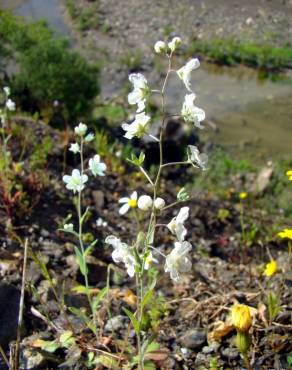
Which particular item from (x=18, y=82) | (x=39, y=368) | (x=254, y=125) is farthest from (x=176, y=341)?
(x=254, y=125)

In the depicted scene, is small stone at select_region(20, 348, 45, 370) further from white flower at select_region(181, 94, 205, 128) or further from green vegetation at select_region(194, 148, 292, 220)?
green vegetation at select_region(194, 148, 292, 220)

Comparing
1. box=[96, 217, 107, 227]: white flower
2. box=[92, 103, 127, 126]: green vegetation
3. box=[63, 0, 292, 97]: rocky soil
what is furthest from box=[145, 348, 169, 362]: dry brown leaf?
box=[63, 0, 292, 97]: rocky soil

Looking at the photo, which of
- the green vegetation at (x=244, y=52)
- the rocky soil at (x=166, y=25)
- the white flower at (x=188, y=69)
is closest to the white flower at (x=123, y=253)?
the white flower at (x=188, y=69)

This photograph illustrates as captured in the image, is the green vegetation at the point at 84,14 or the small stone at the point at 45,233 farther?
the green vegetation at the point at 84,14

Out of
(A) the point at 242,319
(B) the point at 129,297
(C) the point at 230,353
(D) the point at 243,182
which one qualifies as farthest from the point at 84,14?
(A) the point at 242,319

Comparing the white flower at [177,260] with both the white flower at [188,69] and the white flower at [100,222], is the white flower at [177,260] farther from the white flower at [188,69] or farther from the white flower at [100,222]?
the white flower at [100,222]

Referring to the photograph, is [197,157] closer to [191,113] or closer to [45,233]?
[191,113]
